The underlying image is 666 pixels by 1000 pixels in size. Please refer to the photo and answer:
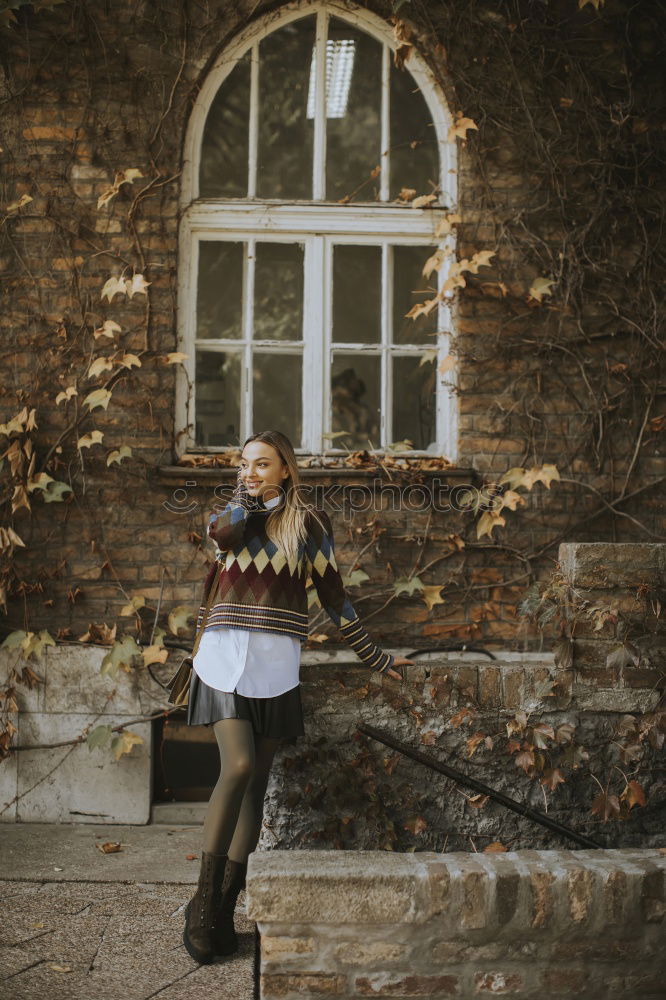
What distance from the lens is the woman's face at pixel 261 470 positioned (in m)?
3.06

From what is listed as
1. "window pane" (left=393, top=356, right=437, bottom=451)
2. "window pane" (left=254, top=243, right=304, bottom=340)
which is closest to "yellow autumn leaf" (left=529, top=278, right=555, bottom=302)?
"window pane" (left=393, top=356, right=437, bottom=451)

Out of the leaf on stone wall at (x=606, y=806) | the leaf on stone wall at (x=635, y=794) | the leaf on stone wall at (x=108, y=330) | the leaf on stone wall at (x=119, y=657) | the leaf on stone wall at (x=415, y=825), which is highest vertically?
the leaf on stone wall at (x=108, y=330)

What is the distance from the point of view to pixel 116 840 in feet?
13.6

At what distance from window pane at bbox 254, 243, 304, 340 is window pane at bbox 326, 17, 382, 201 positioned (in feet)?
1.37

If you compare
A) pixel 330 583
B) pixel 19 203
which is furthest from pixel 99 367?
pixel 330 583

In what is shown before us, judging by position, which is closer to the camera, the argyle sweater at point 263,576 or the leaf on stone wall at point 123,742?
the argyle sweater at point 263,576

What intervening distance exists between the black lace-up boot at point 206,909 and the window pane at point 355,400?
8.38 ft

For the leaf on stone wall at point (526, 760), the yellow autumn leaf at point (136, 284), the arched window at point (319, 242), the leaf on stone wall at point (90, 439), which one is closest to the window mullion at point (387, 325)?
the arched window at point (319, 242)

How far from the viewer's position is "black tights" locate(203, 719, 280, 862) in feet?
9.20

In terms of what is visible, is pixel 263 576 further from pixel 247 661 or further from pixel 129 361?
pixel 129 361

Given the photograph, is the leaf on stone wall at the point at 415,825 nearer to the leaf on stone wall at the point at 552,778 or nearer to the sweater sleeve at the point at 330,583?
the leaf on stone wall at the point at 552,778

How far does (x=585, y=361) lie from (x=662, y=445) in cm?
62

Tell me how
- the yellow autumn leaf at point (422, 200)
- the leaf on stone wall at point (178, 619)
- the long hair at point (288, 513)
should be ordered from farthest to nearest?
the yellow autumn leaf at point (422, 200)
the leaf on stone wall at point (178, 619)
the long hair at point (288, 513)

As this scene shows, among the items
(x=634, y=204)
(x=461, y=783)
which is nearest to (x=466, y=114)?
(x=634, y=204)
